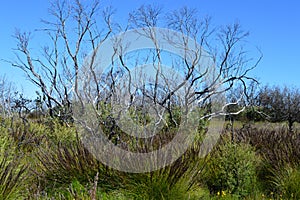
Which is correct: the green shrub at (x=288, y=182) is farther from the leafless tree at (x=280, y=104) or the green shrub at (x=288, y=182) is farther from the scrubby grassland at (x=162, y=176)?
the leafless tree at (x=280, y=104)

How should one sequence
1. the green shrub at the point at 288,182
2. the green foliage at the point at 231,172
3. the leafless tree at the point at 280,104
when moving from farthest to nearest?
1. the leafless tree at the point at 280,104
2. the green foliage at the point at 231,172
3. the green shrub at the point at 288,182

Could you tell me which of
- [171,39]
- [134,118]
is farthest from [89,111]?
[171,39]

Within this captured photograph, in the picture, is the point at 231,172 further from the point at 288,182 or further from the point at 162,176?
the point at 162,176

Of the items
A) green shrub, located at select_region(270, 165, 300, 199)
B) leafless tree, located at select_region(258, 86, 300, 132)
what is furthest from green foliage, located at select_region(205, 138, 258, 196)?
leafless tree, located at select_region(258, 86, 300, 132)

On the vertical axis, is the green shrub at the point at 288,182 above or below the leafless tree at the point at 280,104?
below

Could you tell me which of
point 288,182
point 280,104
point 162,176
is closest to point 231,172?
point 288,182

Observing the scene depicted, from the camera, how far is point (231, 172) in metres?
5.14

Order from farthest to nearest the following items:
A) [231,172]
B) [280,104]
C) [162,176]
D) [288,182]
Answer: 1. [280,104]
2. [231,172]
3. [288,182]
4. [162,176]

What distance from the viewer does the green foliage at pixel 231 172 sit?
201 inches

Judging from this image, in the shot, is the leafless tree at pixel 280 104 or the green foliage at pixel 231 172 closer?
the green foliage at pixel 231 172

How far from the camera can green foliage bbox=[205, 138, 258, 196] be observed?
511 centimetres

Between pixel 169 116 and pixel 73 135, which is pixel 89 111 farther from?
pixel 169 116

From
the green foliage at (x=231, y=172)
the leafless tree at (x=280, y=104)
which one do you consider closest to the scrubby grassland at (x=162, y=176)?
the green foliage at (x=231, y=172)

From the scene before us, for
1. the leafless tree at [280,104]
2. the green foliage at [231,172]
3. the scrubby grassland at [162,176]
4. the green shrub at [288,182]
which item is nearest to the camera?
the scrubby grassland at [162,176]
